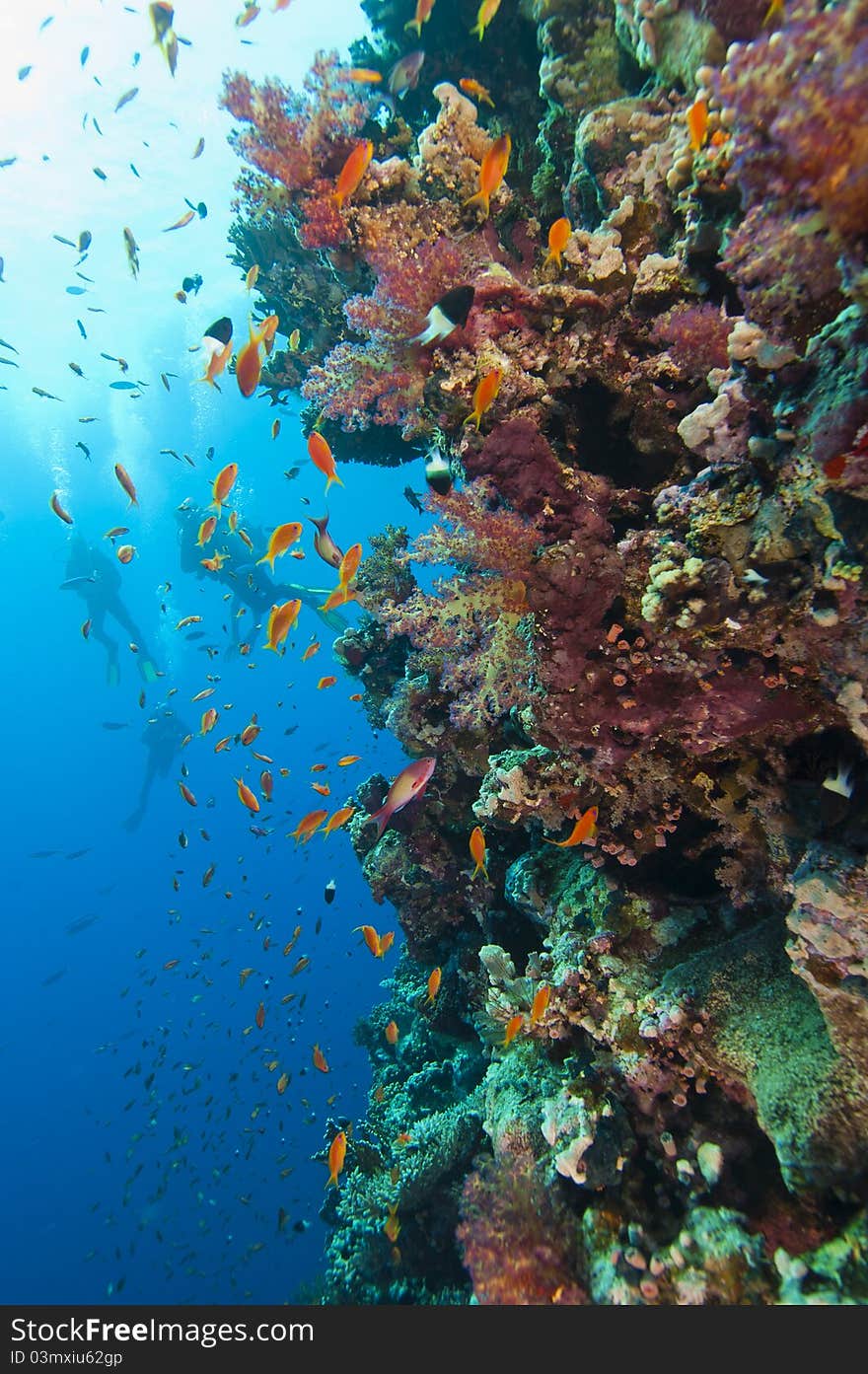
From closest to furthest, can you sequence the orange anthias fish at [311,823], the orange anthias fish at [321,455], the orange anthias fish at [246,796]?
1. the orange anthias fish at [321,455]
2. the orange anthias fish at [311,823]
3. the orange anthias fish at [246,796]

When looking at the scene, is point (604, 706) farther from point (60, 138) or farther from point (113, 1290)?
point (60, 138)

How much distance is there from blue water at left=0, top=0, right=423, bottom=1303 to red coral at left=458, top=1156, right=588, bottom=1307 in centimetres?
361

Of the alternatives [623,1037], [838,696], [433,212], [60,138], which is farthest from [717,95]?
[60,138]

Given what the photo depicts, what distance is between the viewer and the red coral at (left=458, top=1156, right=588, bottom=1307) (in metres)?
3.21

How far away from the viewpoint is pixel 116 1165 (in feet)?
131

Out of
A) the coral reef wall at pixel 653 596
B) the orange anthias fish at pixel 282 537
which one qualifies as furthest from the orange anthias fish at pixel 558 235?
the orange anthias fish at pixel 282 537

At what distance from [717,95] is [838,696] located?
2.29 metres

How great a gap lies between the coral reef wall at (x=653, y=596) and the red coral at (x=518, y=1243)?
2cm

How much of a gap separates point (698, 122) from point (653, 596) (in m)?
2.67

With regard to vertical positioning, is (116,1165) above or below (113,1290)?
below

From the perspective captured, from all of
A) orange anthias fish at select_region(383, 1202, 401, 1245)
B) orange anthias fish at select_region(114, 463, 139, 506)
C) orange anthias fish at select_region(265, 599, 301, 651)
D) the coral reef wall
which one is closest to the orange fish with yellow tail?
orange anthias fish at select_region(114, 463, 139, 506)

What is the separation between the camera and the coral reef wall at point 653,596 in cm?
231

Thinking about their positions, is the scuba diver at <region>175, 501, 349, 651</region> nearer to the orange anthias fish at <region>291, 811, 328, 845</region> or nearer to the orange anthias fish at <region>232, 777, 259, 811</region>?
the orange anthias fish at <region>232, 777, 259, 811</region>

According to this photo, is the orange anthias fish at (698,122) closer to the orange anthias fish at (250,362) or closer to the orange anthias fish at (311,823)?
the orange anthias fish at (250,362)
